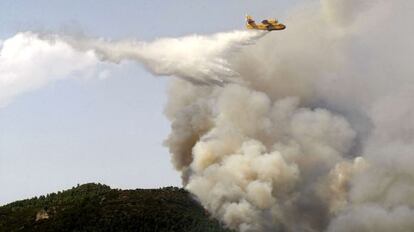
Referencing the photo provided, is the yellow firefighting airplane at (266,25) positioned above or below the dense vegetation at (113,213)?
above

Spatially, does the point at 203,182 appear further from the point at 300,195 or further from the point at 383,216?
the point at 383,216

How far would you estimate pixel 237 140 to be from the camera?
119 m

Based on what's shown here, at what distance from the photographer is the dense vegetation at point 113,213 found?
112 meters

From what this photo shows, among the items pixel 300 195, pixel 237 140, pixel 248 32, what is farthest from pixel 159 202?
pixel 248 32

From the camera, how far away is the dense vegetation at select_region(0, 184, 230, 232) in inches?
4407

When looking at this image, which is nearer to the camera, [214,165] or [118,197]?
[214,165]

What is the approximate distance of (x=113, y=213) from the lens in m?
116

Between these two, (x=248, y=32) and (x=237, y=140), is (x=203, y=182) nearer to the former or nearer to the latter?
(x=237, y=140)

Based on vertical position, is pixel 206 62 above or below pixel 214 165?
above

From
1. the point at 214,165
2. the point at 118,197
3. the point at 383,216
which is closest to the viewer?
the point at 383,216

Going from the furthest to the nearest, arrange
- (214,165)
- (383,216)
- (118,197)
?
(118,197)
(214,165)
(383,216)

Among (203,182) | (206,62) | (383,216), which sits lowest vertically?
(383,216)

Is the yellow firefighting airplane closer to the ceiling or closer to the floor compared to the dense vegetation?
closer to the ceiling

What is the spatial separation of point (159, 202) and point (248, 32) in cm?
3842
